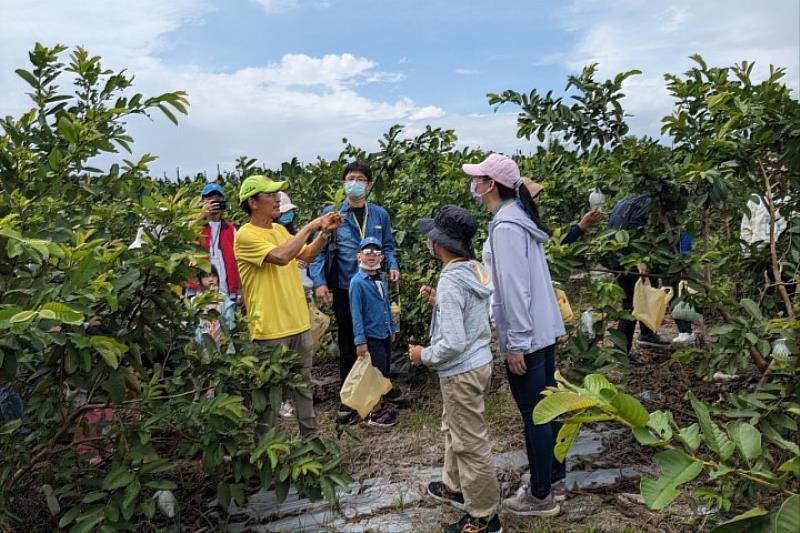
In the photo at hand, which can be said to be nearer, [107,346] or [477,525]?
[107,346]

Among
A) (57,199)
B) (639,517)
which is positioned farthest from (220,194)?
(639,517)

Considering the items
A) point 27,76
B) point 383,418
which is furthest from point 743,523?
point 383,418

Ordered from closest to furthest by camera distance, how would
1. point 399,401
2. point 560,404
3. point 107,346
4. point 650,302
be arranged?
1. point 560,404
2. point 107,346
3. point 650,302
4. point 399,401

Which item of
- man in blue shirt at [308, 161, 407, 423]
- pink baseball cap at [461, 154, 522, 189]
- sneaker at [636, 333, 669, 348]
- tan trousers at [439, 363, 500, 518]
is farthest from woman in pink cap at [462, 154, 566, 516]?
sneaker at [636, 333, 669, 348]

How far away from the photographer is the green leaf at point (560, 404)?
103 cm

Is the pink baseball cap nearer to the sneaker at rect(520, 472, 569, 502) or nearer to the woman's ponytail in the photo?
the woman's ponytail

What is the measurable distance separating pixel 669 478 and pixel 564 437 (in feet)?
0.57

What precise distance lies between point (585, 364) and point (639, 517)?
0.84 meters

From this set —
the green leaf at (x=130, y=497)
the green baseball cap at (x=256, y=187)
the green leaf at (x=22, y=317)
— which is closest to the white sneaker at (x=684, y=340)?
the green baseball cap at (x=256, y=187)

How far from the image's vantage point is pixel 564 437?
1124 millimetres

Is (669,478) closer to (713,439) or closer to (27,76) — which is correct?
(713,439)

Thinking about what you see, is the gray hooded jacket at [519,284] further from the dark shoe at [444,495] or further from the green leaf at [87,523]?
the green leaf at [87,523]

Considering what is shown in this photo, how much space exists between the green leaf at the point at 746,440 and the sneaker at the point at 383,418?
328 centimetres

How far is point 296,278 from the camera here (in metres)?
3.71
